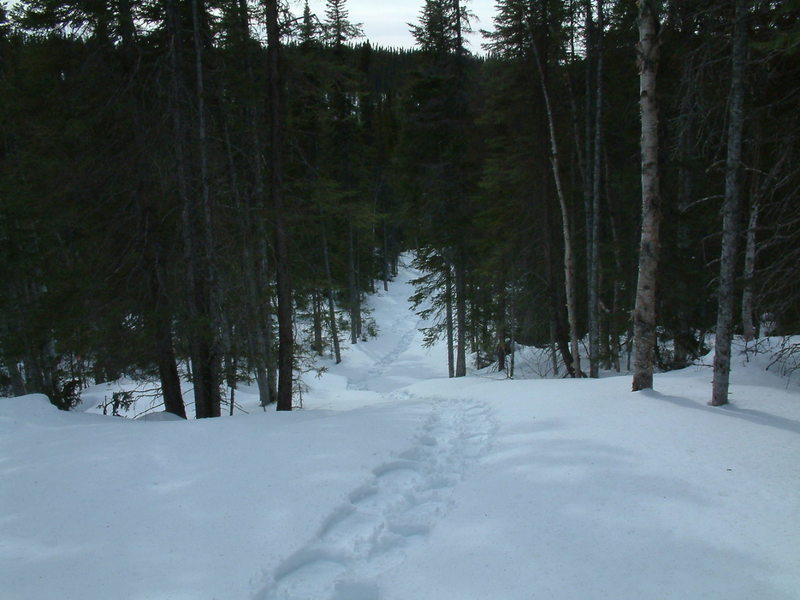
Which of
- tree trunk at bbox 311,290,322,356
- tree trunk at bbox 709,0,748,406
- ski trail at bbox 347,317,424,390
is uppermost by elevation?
tree trunk at bbox 709,0,748,406

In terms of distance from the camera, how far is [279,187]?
8.73m

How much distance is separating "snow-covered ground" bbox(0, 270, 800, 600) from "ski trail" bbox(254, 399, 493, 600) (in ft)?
0.06

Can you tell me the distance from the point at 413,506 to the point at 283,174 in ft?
23.3

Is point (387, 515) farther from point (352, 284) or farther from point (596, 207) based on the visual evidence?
point (352, 284)

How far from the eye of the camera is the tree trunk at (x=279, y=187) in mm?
8312

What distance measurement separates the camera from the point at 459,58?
51.0ft

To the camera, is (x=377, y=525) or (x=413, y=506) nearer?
(x=377, y=525)

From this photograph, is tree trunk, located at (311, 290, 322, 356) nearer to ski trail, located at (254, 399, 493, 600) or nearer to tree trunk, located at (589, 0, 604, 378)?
tree trunk, located at (589, 0, 604, 378)

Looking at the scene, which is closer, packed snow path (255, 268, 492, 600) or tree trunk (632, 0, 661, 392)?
packed snow path (255, 268, 492, 600)

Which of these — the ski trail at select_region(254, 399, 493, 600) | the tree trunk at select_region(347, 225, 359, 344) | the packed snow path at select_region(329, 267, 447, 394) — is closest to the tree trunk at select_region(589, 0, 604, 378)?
the ski trail at select_region(254, 399, 493, 600)

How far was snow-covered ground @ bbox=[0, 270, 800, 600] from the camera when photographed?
3.09m

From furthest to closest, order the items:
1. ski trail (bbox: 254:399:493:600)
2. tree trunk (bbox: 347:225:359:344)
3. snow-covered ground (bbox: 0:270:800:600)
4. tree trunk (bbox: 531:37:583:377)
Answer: tree trunk (bbox: 347:225:359:344) → tree trunk (bbox: 531:37:583:377) → ski trail (bbox: 254:399:493:600) → snow-covered ground (bbox: 0:270:800:600)

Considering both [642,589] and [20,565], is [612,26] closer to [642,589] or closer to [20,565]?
[642,589]

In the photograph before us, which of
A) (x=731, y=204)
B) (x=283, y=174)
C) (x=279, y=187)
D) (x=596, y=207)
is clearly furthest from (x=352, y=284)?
(x=731, y=204)
